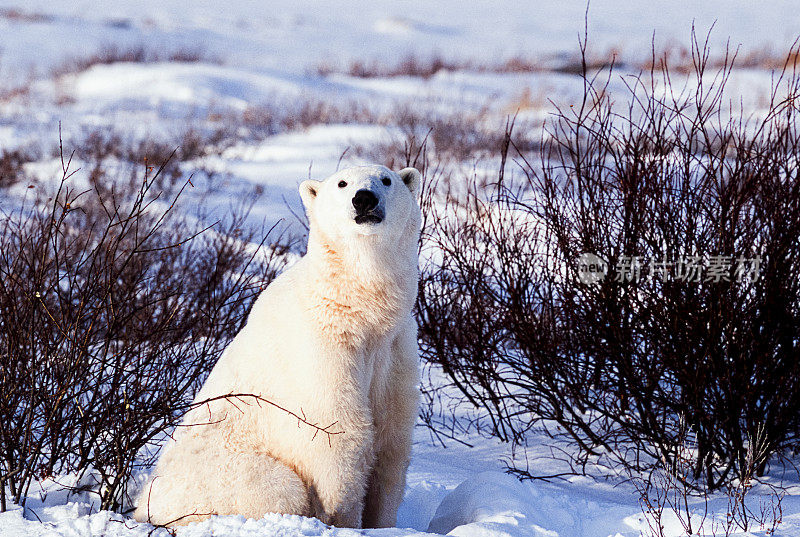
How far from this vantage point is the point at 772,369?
3.42 meters

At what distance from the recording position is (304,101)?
672 inches

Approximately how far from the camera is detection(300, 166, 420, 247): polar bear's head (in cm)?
245

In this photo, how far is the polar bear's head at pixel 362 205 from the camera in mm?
2453

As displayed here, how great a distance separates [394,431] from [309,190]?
0.87 meters

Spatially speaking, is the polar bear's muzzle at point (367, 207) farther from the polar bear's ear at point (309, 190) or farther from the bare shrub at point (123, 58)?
the bare shrub at point (123, 58)

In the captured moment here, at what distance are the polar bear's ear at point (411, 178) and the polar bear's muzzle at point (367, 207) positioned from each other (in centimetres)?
33

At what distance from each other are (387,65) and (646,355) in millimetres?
21178

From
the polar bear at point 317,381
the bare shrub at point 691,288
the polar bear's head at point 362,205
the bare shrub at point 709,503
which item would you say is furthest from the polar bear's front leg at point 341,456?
the bare shrub at point 691,288

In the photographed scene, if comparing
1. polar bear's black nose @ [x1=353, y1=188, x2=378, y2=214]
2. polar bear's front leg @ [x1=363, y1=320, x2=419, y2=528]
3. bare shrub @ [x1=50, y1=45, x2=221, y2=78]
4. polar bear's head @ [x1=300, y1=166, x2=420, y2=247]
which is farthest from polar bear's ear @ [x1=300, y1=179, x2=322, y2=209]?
bare shrub @ [x1=50, y1=45, x2=221, y2=78]

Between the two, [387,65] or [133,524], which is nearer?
[133,524]

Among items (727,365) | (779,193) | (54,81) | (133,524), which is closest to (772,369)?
(727,365)

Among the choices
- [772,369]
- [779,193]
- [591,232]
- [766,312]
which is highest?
[779,193]

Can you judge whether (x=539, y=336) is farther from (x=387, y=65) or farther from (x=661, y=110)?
(x=387, y=65)

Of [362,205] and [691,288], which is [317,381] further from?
[691,288]
